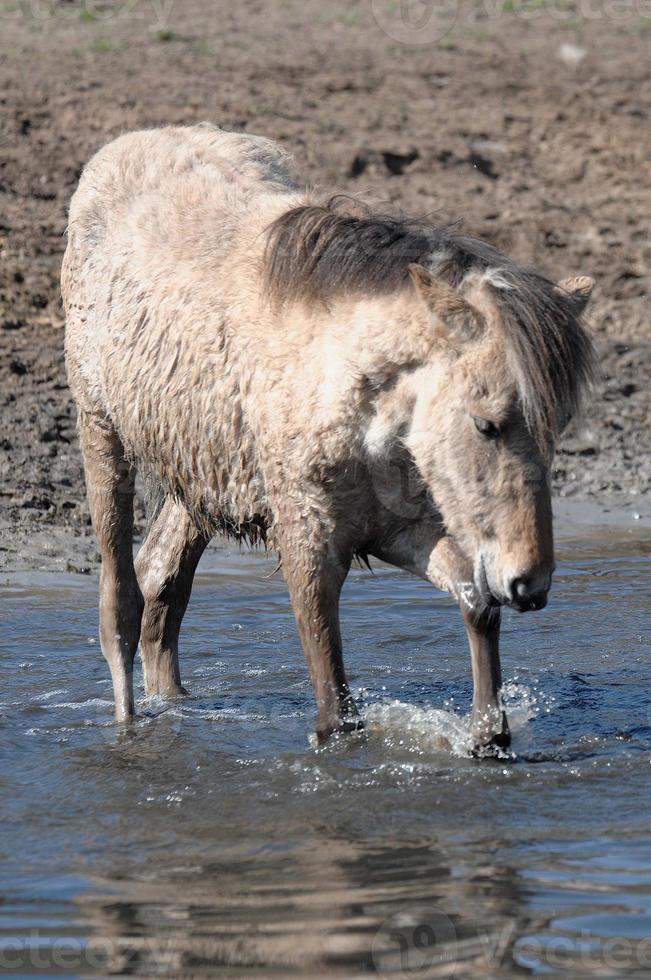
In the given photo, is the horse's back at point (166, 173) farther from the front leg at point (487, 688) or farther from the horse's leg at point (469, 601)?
the front leg at point (487, 688)

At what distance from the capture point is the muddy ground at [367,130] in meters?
9.09

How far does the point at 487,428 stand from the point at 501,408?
0.07 m

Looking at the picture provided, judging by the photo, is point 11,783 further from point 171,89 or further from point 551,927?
point 171,89

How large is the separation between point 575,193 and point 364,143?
1776 millimetres

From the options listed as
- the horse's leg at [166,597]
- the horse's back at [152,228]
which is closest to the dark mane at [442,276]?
the horse's back at [152,228]

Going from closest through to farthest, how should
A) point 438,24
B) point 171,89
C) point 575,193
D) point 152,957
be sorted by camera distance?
point 152,957 → point 575,193 → point 171,89 → point 438,24

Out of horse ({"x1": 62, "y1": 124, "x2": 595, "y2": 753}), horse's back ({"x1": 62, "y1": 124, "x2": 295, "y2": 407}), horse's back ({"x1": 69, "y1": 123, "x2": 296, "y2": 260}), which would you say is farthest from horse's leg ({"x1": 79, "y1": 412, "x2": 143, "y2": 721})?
horse's back ({"x1": 69, "y1": 123, "x2": 296, "y2": 260})

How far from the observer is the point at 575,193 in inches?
492

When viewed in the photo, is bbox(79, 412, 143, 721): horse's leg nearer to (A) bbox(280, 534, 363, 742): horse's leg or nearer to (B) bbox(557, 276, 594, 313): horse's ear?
(A) bbox(280, 534, 363, 742): horse's leg

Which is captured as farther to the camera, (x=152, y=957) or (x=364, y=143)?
(x=364, y=143)

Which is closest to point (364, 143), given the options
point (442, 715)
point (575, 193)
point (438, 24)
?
point (575, 193)

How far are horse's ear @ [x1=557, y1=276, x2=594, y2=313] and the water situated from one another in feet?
4.75

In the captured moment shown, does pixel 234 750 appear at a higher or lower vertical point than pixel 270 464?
lower

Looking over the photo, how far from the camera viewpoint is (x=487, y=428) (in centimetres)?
438
